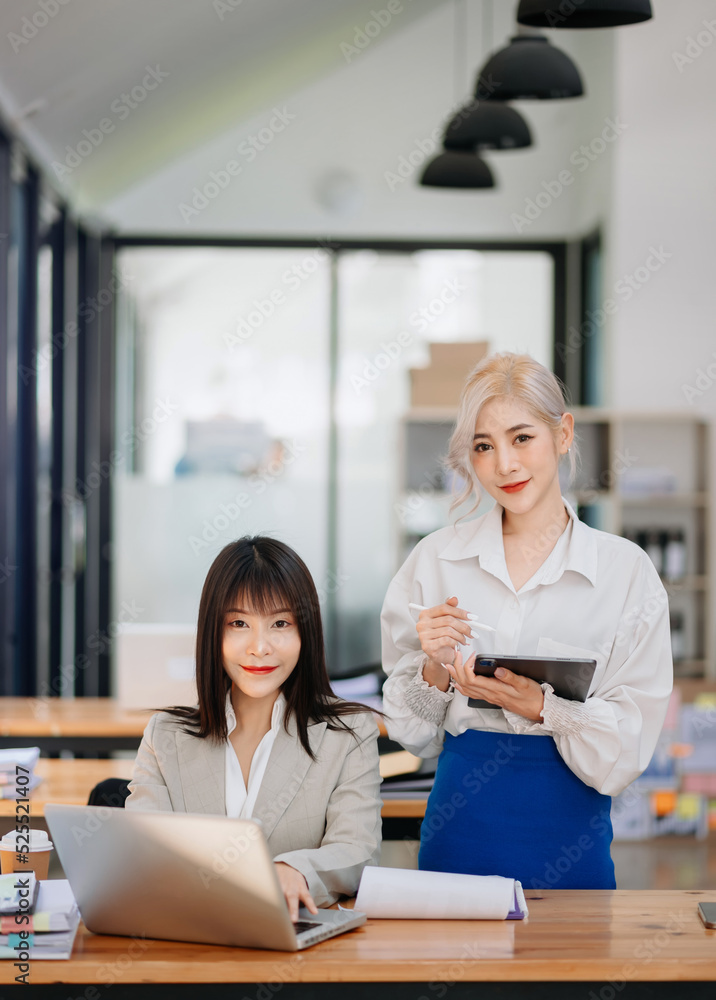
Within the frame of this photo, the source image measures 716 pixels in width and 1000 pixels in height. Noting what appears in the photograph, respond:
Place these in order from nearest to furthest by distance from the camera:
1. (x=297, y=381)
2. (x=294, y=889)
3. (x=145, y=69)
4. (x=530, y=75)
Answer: (x=294, y=889), (x=530, y=75), (x=145, y=69), (x=297, y=381)

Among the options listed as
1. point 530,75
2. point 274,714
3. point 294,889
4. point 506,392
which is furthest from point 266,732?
point 530,75

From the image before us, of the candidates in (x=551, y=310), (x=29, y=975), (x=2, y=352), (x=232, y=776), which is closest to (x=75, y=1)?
(x=2, y=352)

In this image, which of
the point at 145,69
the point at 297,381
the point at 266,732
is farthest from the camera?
the point at 297,381

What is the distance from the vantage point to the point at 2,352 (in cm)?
439

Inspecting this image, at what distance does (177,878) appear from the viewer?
140 centimetres

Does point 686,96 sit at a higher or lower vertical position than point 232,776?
higher

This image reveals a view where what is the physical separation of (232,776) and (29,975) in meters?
0.49

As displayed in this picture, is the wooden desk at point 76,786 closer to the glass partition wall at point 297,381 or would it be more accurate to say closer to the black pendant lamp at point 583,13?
the black pendant lamp at point 583,13

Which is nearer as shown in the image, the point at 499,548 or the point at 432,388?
the point at 499,548

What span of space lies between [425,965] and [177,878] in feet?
1.10

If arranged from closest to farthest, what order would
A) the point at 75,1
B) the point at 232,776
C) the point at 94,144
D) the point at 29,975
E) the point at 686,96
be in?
the point at 29,975, the point at 232,776, the point at 75,1, the point at 94,144, the point at 686,96

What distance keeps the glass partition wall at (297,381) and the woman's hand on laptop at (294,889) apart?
4.88m

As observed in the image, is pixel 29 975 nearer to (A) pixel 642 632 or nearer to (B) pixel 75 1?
(A) pixel 642 632

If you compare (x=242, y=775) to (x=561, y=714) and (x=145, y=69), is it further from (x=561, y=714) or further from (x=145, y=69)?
(x=145, y=69)
